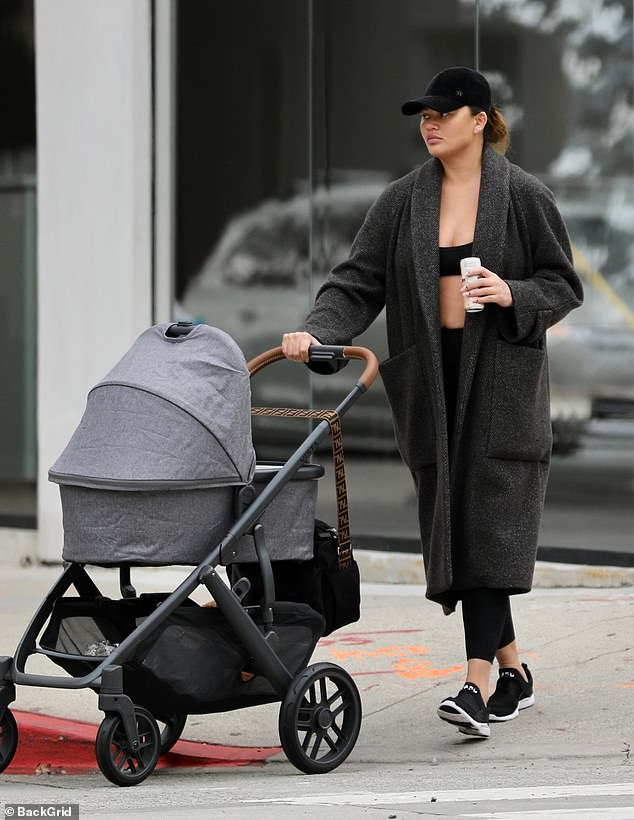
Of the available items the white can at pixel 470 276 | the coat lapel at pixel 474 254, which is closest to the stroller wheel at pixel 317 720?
the coat lapel at pixel 474 254

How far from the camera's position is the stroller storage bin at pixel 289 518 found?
4918mm

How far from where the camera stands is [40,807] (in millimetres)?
4484

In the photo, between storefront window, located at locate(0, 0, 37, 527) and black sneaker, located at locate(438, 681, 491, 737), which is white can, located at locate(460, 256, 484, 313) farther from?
storefront window, located at locate(0, 0, 37, 527)

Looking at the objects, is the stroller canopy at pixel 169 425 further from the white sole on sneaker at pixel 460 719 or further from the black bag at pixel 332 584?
the white sole on sneaker at pixel 460 719

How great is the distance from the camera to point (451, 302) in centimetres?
532

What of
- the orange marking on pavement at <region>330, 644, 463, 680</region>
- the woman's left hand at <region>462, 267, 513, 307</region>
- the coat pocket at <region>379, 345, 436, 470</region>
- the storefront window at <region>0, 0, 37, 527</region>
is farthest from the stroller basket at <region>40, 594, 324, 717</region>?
the storefront window at <region>0, 0, 37, 527</region>

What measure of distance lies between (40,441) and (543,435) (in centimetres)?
462

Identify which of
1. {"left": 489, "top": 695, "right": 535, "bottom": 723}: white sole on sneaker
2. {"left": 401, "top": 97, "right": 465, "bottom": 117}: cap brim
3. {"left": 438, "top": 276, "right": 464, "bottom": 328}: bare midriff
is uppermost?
{"left": 401, "top": 97, "right": 465, "bottom": 117}: cap brim

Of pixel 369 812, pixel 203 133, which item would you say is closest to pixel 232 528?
pixel 369 812

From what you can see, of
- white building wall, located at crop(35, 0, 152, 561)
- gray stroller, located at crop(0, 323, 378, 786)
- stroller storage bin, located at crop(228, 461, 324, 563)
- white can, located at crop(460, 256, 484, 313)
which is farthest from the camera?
white building wall, located at crop(35, 0, 152, 561)

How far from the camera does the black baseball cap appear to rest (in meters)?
5.30

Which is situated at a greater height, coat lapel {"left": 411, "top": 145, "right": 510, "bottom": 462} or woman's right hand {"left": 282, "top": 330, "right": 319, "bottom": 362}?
coat lapel {"left": 411, "top": 145, "right": 510, "bottom": 462}

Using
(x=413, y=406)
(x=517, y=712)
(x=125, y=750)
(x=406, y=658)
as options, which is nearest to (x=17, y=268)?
(x=406, y=658)

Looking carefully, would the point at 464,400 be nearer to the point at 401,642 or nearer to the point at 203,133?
the point at 401,642
